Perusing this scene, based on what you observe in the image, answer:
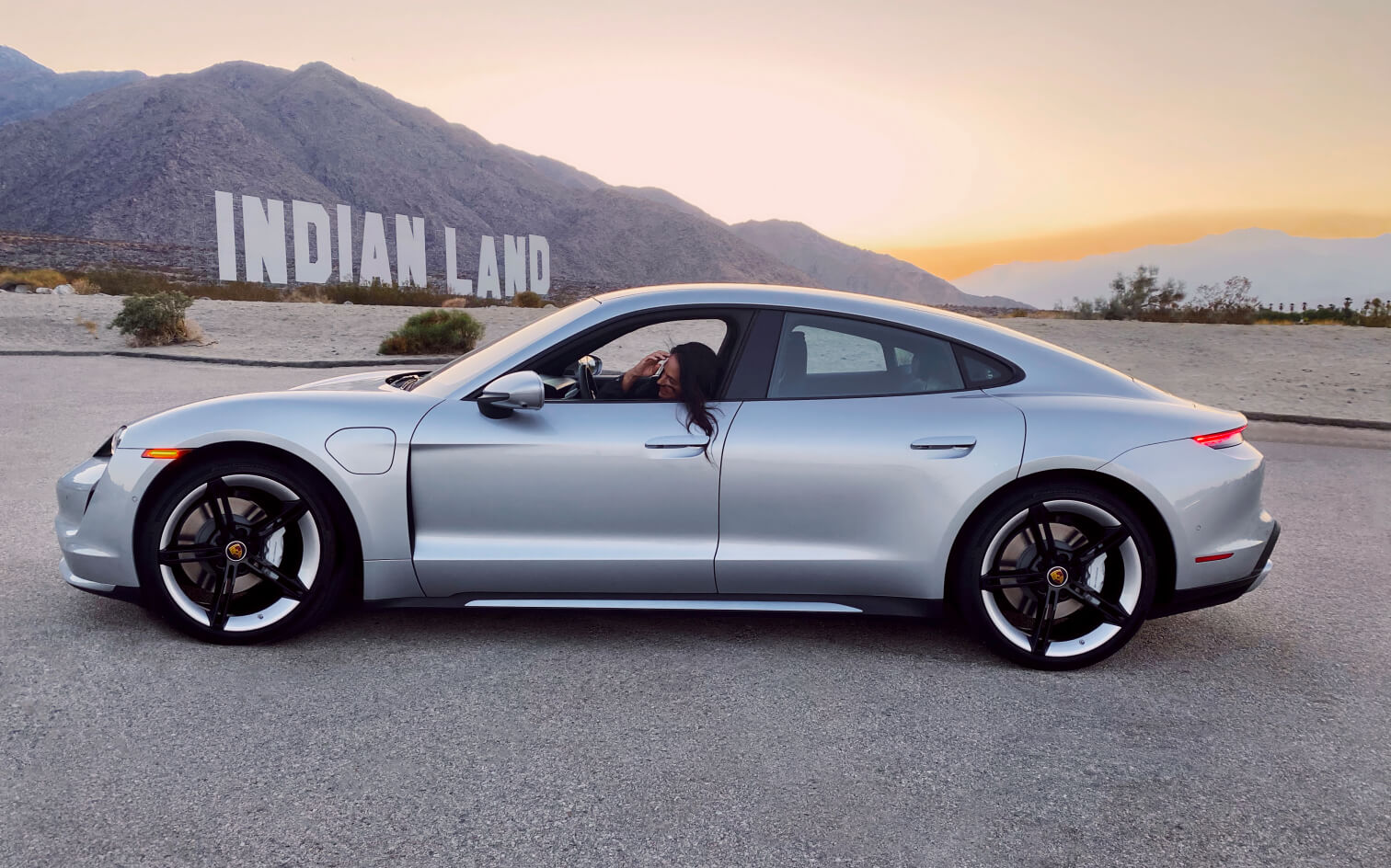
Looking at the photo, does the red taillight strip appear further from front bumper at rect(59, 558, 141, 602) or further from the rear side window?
the rear side window

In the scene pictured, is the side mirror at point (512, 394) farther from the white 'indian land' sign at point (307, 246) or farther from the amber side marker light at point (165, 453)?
the white 'indian land' sign at point (307, 246)

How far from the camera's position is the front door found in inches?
148

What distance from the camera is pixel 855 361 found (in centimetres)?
389

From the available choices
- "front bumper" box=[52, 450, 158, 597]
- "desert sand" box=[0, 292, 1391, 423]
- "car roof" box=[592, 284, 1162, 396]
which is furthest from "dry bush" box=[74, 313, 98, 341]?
"car roof" box=[592, 284, 1162, 396]

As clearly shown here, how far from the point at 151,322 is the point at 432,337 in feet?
19.8

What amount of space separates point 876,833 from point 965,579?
139 cm

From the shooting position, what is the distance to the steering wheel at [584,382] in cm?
417

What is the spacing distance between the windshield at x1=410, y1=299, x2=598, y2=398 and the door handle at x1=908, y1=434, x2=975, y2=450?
1.42 meters

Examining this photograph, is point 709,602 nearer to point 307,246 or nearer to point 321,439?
point 321,439

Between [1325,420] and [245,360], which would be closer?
[1325,420]

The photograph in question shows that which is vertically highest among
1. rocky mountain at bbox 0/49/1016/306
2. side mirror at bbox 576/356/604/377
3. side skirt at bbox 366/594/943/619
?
rocky mountain at bbox 0/49/1016/306

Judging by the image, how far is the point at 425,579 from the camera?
3.83m

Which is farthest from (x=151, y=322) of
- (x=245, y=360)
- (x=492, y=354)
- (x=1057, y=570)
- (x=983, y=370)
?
(x=1057, y=570)

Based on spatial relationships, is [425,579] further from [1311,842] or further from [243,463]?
[1311,842]
